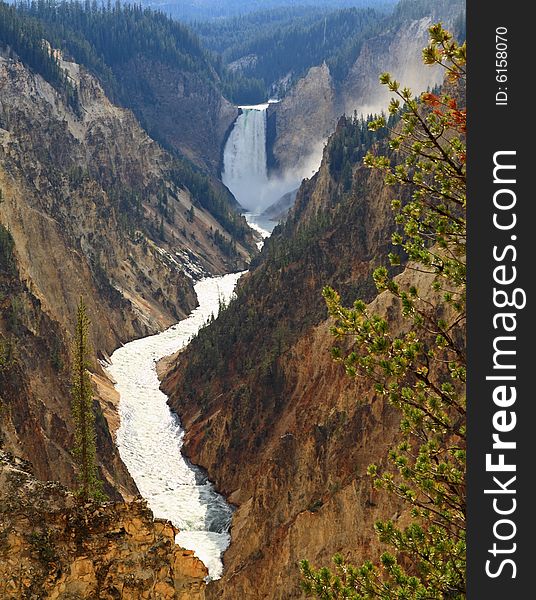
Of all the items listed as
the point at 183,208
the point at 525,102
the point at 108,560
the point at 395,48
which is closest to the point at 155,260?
the point at 183,208

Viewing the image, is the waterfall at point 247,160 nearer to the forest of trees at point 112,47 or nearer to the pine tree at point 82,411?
the forest of trees at point 112,47

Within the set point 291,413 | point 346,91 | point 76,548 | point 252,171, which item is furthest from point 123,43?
point 76,548

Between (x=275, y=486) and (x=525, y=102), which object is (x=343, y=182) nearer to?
Answer: (x=275, y=486)

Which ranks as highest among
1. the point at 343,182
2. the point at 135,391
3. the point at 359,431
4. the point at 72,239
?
the point at 343,182

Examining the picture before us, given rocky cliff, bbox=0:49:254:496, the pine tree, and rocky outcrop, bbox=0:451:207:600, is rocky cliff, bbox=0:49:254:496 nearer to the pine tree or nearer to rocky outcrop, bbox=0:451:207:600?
the pine tree

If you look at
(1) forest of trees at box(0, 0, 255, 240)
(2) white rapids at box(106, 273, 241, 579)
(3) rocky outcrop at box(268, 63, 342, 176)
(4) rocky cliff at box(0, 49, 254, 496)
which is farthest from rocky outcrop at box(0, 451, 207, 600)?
(3) rocky outcrop at box(268, 63, 342, 176)

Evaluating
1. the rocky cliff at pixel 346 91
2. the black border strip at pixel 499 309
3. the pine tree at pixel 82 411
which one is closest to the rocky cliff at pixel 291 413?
the pine tree at pixel 82 411
